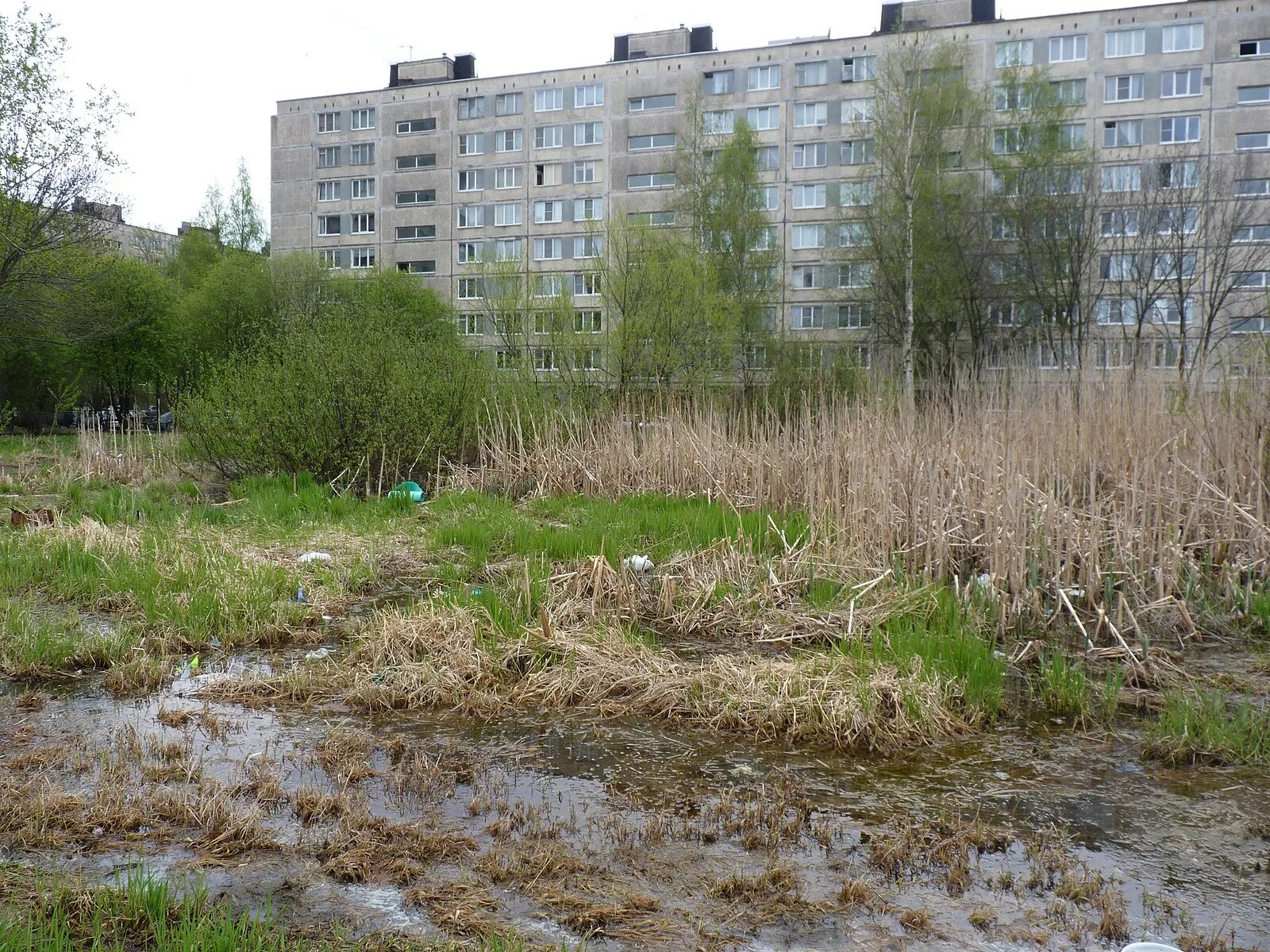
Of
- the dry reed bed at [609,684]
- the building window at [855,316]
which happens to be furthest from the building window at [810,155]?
the dry reed bed at [609,684]

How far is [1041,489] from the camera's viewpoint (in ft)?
30.8

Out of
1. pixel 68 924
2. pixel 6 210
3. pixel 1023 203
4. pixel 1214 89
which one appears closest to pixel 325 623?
pixel 68 924

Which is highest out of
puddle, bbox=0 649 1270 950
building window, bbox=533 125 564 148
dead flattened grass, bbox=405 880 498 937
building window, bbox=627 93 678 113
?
building window, bbox=627 93 678 113

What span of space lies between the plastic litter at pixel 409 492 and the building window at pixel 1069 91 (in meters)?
40.7

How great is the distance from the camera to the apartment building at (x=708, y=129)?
4925 cm

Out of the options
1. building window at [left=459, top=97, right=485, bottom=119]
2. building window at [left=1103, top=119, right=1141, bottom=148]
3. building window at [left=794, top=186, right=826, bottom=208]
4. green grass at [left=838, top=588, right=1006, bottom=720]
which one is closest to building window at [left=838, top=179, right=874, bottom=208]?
building window at [left=794, top=186, right=826, bottom=208]

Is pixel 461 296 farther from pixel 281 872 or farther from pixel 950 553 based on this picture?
pixel 281 872

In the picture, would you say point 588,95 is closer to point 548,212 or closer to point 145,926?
point 548,212

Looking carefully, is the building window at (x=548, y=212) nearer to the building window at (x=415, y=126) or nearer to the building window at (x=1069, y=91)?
the building window at (x=415, y=126)

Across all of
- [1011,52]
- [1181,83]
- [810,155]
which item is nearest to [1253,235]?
[1181,83]

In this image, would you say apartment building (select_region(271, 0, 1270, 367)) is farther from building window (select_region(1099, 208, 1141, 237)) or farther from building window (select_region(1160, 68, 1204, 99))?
building window (select_region(1099, 208, 1141, 237))

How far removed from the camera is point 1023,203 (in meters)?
43.4

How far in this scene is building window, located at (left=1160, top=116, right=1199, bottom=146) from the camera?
4988cm

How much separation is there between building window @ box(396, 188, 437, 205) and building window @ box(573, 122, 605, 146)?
1011 centimetres
